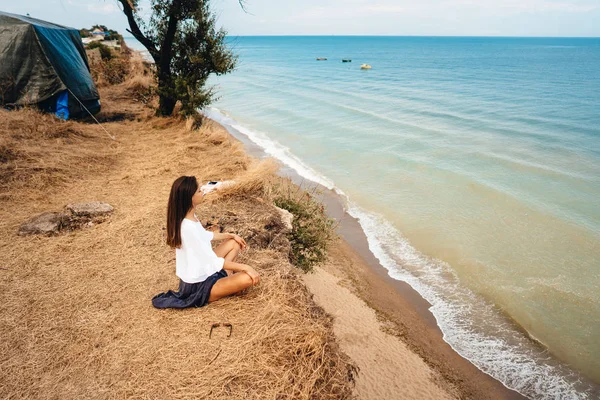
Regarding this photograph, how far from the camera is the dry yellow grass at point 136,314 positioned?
A: 11.5 ft

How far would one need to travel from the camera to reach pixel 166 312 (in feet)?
14.3

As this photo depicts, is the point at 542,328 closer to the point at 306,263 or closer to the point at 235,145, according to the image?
the point at 306,263

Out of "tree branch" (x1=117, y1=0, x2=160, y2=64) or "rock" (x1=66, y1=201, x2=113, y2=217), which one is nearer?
"rock" (x1=66, y1=201, x2=113, y2=217)

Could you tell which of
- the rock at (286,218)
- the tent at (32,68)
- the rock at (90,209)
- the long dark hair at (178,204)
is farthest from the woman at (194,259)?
the tent at (32,68)

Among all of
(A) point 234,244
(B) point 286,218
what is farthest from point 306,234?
(A) point 234,244

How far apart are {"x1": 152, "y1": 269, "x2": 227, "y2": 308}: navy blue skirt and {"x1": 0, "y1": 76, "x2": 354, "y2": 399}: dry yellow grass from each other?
3.8 inches

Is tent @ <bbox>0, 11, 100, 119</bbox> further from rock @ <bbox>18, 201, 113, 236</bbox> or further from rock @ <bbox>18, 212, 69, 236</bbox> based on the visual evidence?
rock @ <bbox>18, 212, 69, 236</bbox>

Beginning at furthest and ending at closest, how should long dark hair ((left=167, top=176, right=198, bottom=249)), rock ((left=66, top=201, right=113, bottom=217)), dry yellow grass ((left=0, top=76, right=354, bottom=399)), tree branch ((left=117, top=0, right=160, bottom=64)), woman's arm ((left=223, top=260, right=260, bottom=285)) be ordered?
1. tree branch ((left=117, top=0, right=160, bottom=64))
2. rock ((left=66, top=201, right=113, bottom=217))
3. woman's arm ((left=223, top=260, right=260, bottom=285))
4. long dark hair ((left=167, top=176, right=198, bottom=249))
5. dry yellow grass ((left=0, top=76, right=354, bottom=399))

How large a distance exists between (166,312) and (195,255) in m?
0.86

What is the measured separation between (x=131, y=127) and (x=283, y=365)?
37.8 ft

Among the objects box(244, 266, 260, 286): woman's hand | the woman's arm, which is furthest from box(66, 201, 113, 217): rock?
box(244, 266, 260, 286): woman's hand

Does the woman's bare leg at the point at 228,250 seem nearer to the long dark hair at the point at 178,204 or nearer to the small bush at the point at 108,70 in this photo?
the long dark hair at the point at 178,204

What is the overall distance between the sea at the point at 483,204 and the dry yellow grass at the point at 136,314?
3.87 metres

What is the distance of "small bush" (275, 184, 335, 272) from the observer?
24.9 feet
